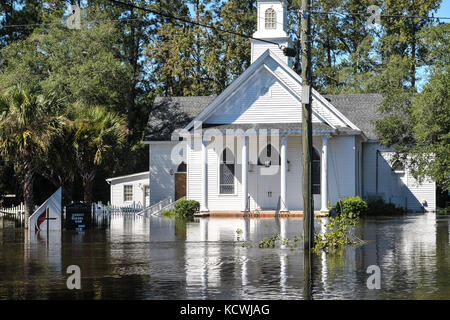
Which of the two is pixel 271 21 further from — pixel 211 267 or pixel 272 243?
pixel 211 267

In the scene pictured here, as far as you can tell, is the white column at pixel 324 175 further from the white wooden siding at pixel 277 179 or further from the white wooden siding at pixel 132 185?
the white wooden siding at pixel 132 185

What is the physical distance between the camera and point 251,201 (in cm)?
3712

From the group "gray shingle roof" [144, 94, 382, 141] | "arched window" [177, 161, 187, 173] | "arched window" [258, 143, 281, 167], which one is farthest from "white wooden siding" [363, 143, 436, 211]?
"arched window" [177, 161, 187, 173]

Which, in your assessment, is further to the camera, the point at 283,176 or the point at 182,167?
the point at 182,167

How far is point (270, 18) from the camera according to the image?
39438mm

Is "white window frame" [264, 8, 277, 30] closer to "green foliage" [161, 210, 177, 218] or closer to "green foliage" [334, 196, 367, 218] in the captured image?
"green foliage" [334, 196, 367, 218]

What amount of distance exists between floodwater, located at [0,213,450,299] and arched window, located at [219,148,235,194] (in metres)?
11.7

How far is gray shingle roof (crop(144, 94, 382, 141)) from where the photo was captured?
4209cm

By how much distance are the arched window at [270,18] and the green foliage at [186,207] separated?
433 inches

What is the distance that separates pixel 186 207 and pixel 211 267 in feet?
66.5

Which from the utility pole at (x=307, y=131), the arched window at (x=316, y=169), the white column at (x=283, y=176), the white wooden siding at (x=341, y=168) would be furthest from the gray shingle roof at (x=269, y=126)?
the utility pole at (x=307, y=131)

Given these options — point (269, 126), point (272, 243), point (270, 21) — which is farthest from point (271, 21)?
point (272, 243)

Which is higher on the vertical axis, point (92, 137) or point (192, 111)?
point (192, 111)

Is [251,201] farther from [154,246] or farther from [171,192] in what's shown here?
[154,246]
